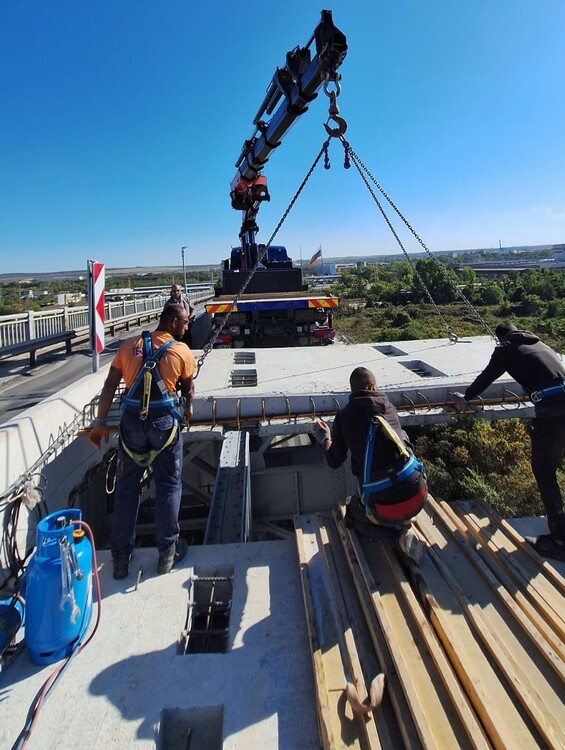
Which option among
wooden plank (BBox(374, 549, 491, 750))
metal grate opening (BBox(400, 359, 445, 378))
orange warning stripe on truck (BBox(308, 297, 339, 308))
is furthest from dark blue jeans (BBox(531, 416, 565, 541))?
orange warning stripe on truck (BBox(308, 297, 339, 308))

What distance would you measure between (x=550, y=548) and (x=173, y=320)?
3.17 m

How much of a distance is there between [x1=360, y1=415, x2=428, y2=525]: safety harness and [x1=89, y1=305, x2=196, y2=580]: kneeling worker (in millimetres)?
1309

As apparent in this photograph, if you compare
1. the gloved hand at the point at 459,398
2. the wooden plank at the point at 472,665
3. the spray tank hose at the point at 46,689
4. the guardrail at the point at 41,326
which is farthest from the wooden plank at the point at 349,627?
the guardrail at the point at 41,326

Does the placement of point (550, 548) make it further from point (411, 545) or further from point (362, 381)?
point (362, 381)

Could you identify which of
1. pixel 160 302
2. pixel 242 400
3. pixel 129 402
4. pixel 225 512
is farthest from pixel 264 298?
pixel 160 302

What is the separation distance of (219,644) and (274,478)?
2.60m

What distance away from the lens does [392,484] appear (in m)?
2.74

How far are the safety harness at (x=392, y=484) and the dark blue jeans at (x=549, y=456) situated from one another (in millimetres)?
1184

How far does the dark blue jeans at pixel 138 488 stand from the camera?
298 cm

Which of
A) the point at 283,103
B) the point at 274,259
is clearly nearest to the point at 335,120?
the point at 283,103

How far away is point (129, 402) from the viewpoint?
297 cm

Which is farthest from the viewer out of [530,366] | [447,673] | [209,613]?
[530,366]

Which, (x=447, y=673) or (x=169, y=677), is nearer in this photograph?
(x=447, y=673)

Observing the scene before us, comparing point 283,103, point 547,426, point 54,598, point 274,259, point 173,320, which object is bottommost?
point 54,598
